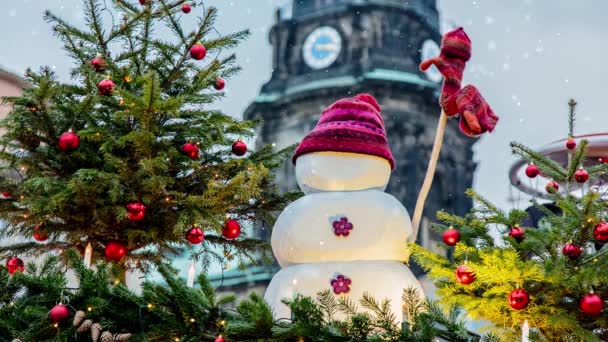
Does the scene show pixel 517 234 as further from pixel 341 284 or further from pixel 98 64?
pixel 98 64

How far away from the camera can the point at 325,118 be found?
2.95 m

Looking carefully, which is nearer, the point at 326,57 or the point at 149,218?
the point at 149,218

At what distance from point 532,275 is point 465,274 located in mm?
211

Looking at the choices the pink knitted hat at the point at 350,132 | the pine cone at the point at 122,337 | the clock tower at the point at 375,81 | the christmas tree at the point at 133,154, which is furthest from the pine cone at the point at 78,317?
the clock tower at the point at 375,81

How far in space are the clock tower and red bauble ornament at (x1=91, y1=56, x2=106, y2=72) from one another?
16.4m

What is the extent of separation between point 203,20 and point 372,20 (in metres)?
18.2

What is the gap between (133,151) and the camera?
3395 mm

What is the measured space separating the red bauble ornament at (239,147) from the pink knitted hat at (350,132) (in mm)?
673

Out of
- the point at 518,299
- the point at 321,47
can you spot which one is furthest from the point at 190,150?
the point at 321,47

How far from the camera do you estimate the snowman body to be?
2.56 metres

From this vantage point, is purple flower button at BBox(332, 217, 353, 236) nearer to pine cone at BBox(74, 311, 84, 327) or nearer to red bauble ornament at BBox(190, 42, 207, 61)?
pine cone at BBox(74, 311, 84, 327)

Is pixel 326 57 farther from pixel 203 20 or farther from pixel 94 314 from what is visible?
pixel 94 314

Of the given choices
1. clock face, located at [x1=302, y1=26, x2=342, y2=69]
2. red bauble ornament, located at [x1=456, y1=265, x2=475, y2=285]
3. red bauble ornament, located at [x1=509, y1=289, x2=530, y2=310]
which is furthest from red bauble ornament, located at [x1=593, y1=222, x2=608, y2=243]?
clock face, located at [x1=302, y1=26, x2=342, y2=69]

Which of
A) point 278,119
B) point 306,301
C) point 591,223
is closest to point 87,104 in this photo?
point 306,301
